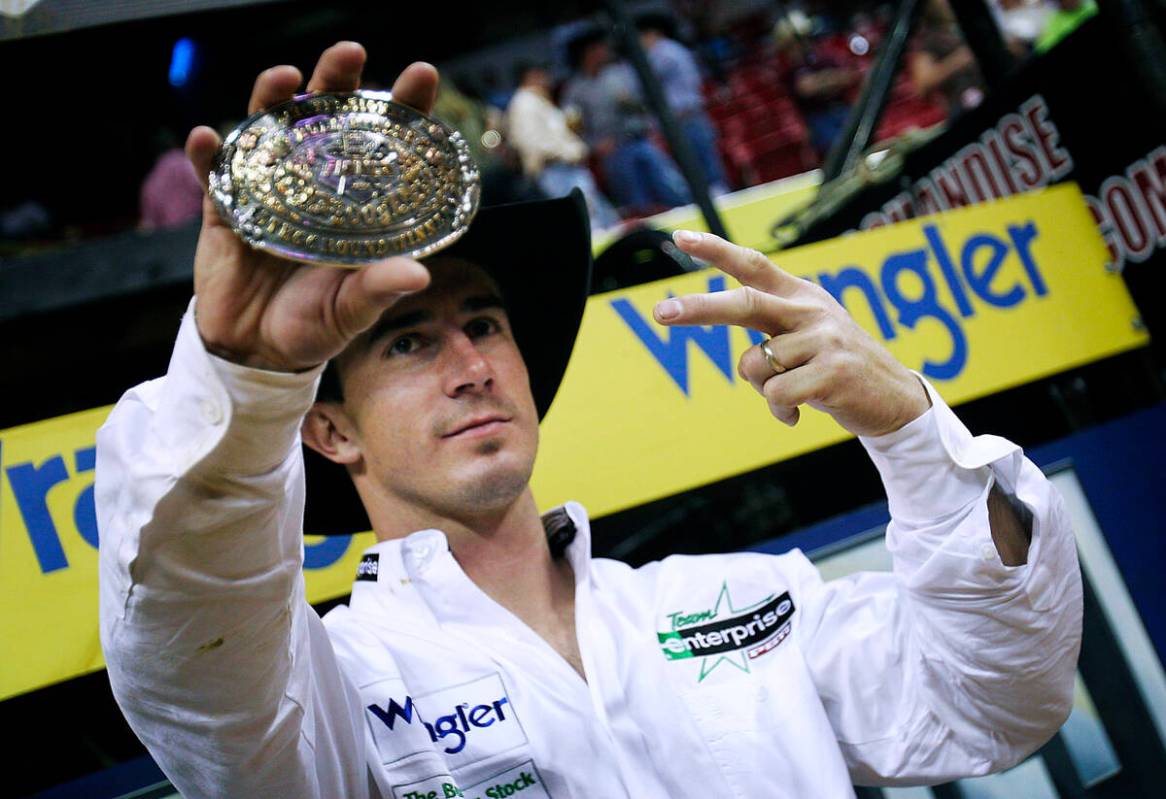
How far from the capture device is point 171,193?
471cm

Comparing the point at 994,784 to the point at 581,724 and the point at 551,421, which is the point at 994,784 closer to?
the point at 581,724

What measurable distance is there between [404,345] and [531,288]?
1.23 ft

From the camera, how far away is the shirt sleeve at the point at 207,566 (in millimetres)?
1003

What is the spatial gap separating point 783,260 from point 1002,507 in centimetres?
89

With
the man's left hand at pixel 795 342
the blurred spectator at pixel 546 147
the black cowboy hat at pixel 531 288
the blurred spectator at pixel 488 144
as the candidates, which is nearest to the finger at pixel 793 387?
the man's left hand at pixel 795 342

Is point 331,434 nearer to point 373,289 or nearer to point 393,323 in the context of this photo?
point 393,323

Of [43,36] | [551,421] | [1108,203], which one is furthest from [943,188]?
[43,36]

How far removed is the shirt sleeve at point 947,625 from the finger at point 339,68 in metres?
0.90

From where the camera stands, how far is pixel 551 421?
211cm

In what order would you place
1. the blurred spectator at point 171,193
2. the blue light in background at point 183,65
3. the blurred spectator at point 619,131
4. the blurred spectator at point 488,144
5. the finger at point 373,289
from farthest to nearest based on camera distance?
the blue light in background at point 183,65 < the blurred spectator at point 619,131 < the blurred spectator at point 171,193 < the blurred spectator at point 488,144 < the finger at point 373,289

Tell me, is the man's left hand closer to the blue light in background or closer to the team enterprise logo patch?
the team enterprise logo patch

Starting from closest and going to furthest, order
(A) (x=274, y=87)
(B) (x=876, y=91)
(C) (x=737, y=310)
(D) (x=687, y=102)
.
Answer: (A) (x=274, y=87) < (C) (x=737, y=310) < (B) (x=876, y=91) < (D) (x=687, y=102)

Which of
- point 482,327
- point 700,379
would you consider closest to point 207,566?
point 482,327

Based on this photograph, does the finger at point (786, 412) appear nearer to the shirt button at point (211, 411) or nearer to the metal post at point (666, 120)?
the shirt button at point (211, 411)
